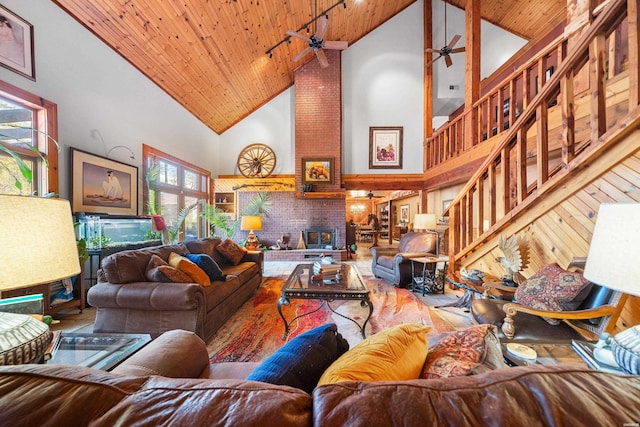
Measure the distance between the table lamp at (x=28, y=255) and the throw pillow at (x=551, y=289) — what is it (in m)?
2.62

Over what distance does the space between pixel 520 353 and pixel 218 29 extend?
16.7 feet

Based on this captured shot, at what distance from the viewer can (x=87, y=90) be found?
3018 millimetres

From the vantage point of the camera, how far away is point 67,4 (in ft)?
8.78

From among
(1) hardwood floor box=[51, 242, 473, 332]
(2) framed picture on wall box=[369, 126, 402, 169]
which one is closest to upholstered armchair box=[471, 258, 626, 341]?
(1) hardwood floor box=[51, 242, 473, 332]

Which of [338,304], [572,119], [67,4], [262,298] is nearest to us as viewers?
[572,119]

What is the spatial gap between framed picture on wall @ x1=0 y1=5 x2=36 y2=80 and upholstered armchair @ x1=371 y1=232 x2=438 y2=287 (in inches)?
187

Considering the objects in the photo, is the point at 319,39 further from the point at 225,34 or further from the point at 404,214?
the point at 404,214

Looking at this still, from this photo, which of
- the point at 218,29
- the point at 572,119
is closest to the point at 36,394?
the point at 572,119

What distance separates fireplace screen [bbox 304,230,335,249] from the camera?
6320mm

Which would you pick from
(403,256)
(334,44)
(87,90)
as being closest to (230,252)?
(403,256)

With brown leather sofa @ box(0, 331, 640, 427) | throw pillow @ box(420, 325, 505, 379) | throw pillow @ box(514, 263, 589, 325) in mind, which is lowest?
throw pillow @ box(514, 263, 589, 325)

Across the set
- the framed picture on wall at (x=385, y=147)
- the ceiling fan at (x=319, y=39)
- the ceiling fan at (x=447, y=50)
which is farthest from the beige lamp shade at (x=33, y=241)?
the ceiling fan at (x=447, y=50)

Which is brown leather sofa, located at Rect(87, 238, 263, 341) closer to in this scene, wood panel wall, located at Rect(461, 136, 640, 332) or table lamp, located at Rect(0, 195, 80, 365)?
table lamp, located at Rect(0, 195, 80, 365)

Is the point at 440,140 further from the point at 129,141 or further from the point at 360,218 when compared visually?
the point at 360,218
